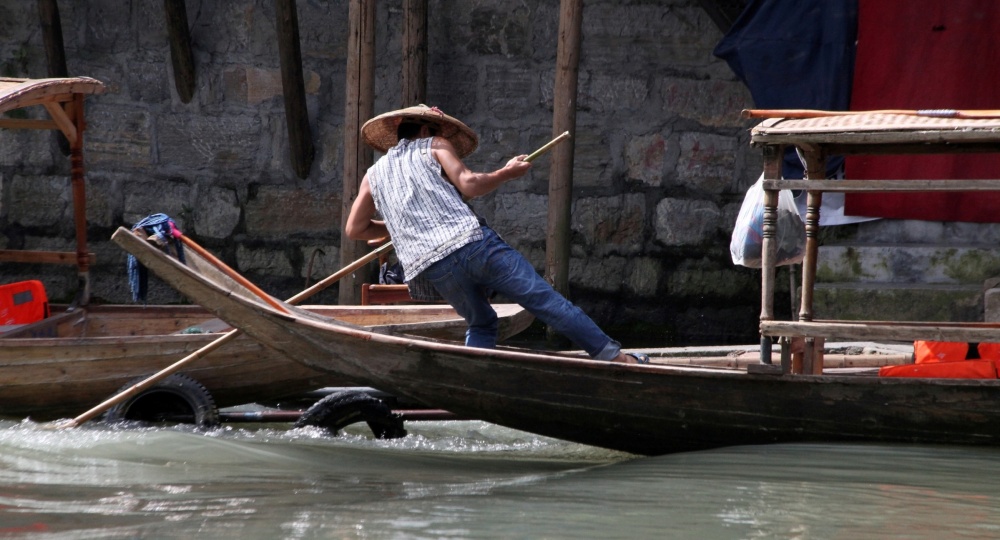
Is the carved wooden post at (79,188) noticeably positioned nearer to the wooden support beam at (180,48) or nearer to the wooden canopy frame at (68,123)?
the wooden canopy frame at (68,123)

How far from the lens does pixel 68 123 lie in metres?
6.41

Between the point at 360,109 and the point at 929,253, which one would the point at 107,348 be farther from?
the point at 929,253

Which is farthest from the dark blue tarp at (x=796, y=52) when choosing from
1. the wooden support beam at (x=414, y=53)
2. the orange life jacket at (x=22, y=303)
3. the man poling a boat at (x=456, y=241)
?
the orange life jacket at (x=22, y=303)

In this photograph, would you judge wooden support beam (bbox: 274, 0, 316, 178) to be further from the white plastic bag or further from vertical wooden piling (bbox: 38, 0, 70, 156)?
the white plastic bag

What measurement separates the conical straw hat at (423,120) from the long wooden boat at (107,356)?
0.88 metres

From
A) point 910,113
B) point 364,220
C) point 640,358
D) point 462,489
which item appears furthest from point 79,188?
point 910,113

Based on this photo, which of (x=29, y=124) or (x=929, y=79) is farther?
(x=929, y=79)

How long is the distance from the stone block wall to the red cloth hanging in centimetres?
120

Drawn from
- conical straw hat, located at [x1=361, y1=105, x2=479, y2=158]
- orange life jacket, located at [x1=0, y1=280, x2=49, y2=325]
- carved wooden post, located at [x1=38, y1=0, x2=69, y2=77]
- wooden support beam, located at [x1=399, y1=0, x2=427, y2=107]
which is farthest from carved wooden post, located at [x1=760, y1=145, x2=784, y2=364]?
carved wooden post, located at [x1=38, y1=0, x2=69, y2=77]

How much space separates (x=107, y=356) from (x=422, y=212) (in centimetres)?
171

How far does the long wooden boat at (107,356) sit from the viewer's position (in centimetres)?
561

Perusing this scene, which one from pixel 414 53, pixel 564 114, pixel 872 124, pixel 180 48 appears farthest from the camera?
pixel 180 48

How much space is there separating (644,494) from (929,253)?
4.02 metres

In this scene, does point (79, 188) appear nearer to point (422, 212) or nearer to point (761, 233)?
point (422, 212)
